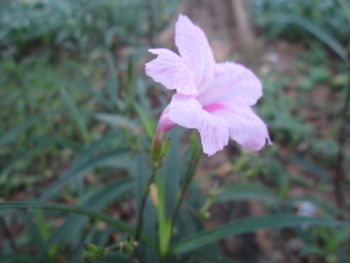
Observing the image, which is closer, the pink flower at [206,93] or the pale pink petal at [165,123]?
the pink flower at [206,93]

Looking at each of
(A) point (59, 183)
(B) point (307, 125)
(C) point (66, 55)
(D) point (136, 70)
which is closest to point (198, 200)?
(A) point (59, 183)

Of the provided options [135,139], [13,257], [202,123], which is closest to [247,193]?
[135,139]

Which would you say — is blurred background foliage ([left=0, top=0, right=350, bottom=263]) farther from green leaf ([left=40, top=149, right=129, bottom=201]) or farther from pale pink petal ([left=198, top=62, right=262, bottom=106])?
pale pink petal ([left=198, top=62, right=262, bottom=106])

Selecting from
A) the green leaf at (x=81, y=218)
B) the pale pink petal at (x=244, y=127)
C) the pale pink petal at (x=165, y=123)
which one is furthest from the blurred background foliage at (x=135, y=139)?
the pale pink petal at (x=244, y=127)

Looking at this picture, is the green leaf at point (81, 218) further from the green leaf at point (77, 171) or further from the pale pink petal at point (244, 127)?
the pale pink petal at point (244, 127)

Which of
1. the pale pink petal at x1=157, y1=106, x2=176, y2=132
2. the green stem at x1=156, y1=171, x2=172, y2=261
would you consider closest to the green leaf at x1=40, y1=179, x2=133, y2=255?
the green stem at x1=156, y1=171, x2=172, y2=261

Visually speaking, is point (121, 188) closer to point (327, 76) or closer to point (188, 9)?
point (327, 76)
